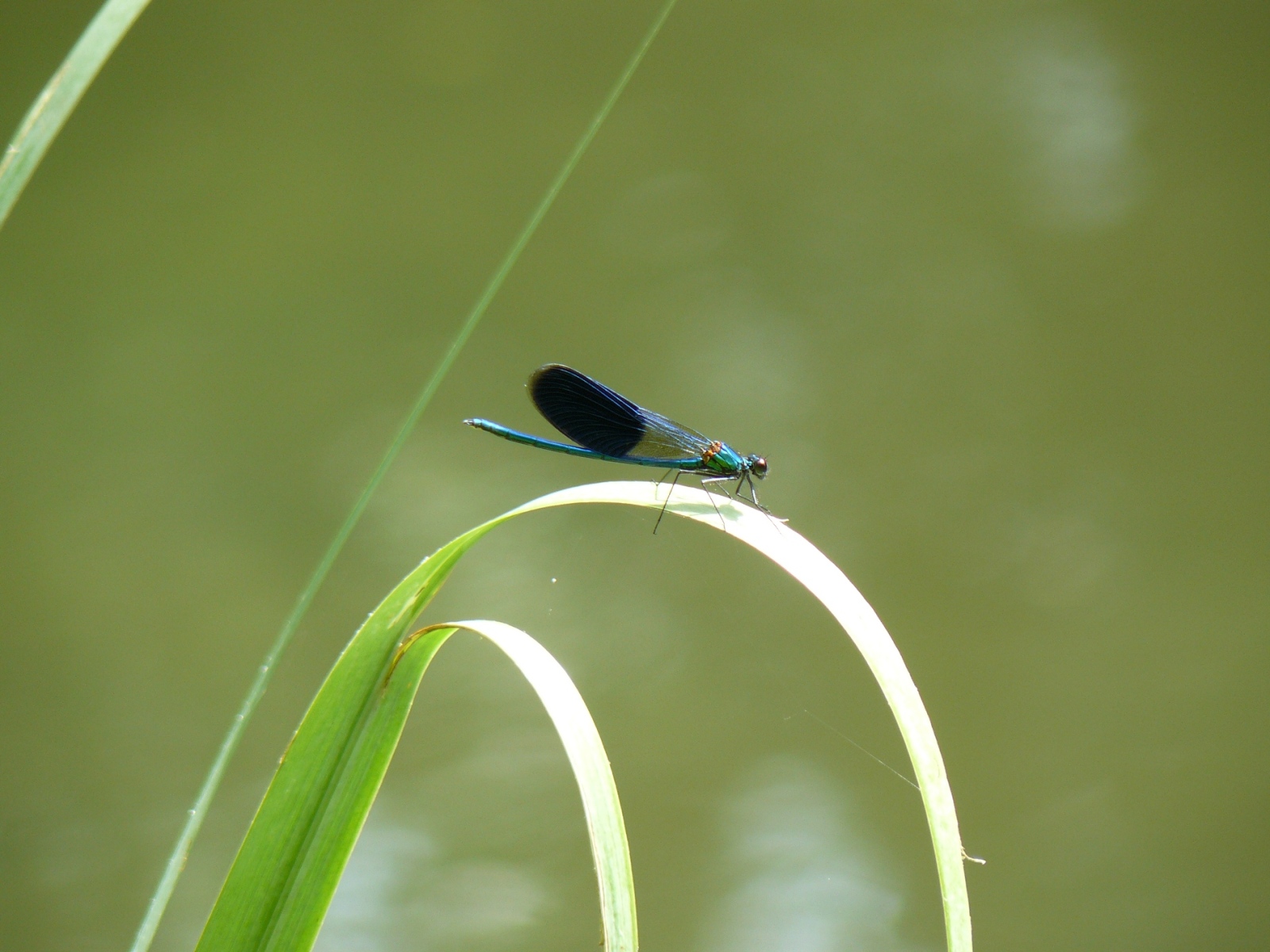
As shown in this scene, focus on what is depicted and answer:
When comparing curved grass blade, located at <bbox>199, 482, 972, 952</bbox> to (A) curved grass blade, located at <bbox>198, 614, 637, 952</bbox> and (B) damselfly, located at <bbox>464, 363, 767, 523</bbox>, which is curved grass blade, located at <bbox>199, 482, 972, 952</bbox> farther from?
(B) damselfly, located at <bbox>464, 363, 767, 523</bbox>

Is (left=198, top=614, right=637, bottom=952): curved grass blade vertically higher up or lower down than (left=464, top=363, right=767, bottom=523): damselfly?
lower down

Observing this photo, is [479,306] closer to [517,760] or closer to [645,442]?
[645,442]

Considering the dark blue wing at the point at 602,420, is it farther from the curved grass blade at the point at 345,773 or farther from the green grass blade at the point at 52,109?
the green grass blade at the point at 52,109

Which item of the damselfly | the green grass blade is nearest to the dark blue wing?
the damselfly

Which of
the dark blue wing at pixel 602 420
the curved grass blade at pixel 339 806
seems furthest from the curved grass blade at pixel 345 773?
the dark blue wing at pixel 602 420

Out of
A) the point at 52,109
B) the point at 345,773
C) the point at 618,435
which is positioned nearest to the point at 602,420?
the point at 618,435

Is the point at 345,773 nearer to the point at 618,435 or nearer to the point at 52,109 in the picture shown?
the point at 52,109

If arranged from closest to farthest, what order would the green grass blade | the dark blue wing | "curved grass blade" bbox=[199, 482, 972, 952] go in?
1. the green grass blade
2. "curved grass blade" bbox=[199, 482, 972, 952]
3. the dark blue wing

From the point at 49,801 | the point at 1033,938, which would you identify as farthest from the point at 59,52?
the point at 1033,938
